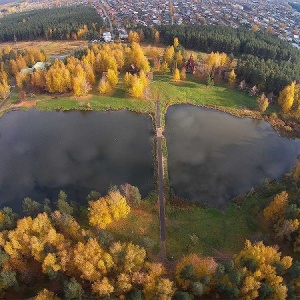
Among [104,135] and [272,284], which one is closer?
[272,284]

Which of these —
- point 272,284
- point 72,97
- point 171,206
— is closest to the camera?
point 272,284

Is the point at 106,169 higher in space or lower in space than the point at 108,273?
lower

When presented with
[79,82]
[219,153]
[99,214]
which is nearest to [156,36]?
[79,82]

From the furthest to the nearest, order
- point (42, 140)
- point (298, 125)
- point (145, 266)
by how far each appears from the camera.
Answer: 1. point (298, 125)
2. point (42, 140)
3. point (145, 266)

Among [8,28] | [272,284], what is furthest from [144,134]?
[8,28]

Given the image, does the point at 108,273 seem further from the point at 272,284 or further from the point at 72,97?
the point at 72,97
